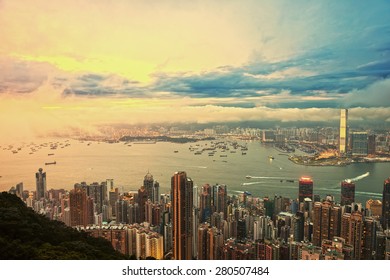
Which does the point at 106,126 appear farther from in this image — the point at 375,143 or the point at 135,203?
the point at 375,143

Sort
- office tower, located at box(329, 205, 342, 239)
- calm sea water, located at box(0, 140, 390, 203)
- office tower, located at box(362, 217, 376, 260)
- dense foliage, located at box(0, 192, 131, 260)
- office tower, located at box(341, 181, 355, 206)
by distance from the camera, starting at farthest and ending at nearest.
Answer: calm sea water, located at box(0, 140, 390, 203) → office tower, located at box(341, 181, 355, 206) → office tower, located at box(329, 205, 342, 239) → office tower, located at box(362, 217, 376, 260) → dense foliage, located at box(0, 192, 131, 260)

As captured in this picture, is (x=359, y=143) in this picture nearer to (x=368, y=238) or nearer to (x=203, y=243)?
(x=368, y=238)

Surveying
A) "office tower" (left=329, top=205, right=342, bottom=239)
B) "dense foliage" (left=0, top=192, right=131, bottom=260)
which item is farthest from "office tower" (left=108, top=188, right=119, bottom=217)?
"office tower" (left=329, top=205, right=342, bottom=239)

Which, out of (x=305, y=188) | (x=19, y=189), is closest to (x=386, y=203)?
(x=305, y=188)

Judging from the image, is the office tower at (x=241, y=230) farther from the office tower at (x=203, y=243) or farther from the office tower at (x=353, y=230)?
the office tower at (x=353, y=230)

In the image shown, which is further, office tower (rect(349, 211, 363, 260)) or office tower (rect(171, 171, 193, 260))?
office tower (rect(171, 171, 193, 260))

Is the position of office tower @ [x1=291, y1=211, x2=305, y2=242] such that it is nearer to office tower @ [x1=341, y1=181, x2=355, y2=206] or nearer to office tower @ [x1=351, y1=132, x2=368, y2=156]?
office tower @ [x1=341, y1=181, x2=355, y2=206]

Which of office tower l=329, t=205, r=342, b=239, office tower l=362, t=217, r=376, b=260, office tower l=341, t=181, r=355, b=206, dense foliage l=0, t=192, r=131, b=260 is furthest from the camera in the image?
office tower l=341, t=181, r=355, b=206

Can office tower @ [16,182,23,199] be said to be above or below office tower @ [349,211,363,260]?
above

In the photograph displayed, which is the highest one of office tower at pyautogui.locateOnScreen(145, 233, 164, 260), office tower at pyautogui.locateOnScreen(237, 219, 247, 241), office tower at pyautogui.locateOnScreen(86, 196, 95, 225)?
office tower at pyautogui.locateOnScreen(86, 196, 95, 225)
